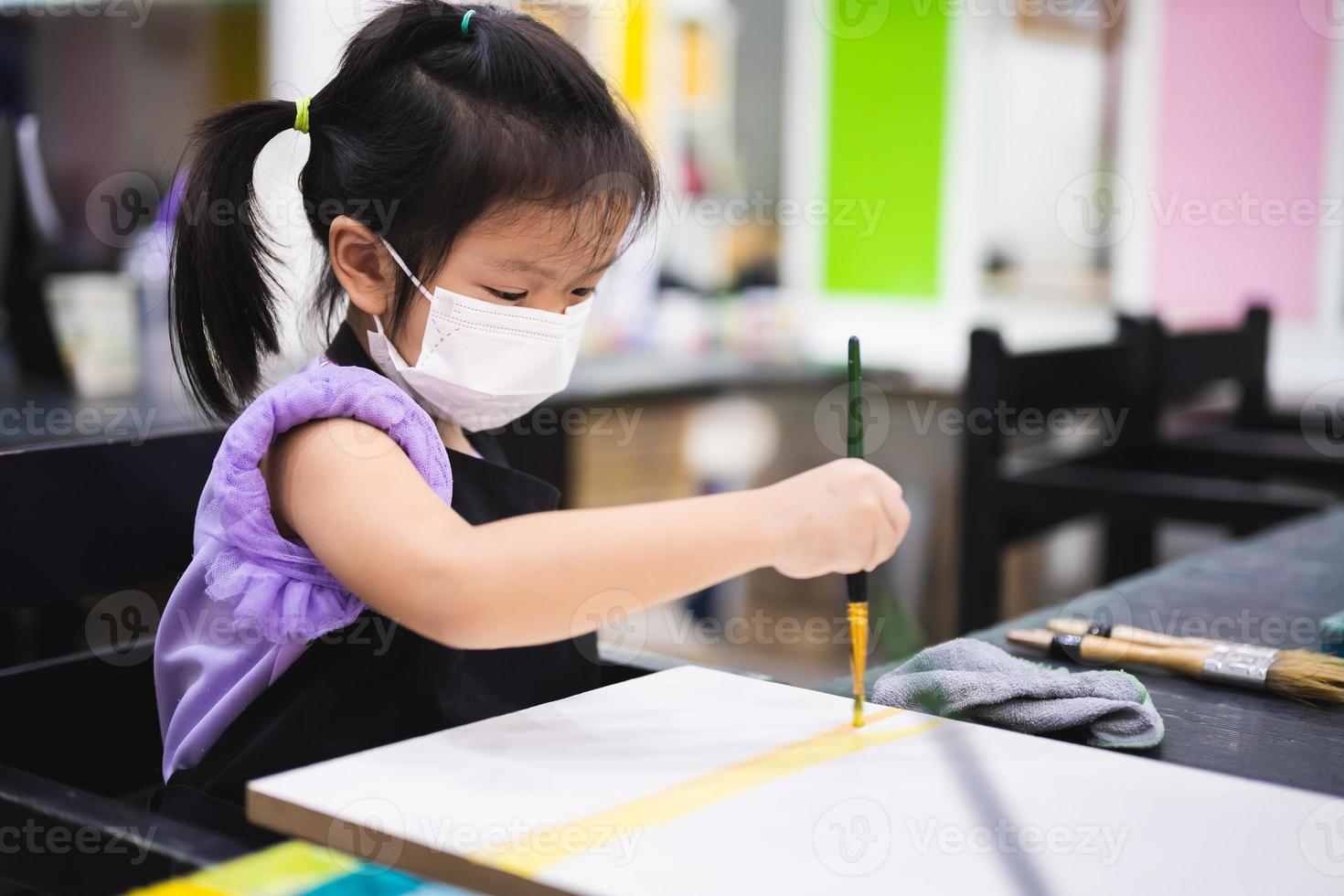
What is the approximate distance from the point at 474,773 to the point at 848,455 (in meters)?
0.28

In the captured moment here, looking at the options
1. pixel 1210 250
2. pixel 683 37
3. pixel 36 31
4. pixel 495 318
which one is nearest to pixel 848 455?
pixel 495 318

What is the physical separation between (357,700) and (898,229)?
11.4 feet

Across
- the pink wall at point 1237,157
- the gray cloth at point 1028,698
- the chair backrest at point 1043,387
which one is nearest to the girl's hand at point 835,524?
the gray cloth at point 1028,698

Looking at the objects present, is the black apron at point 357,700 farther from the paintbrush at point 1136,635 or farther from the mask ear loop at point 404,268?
the paintbrush at point 1136,635

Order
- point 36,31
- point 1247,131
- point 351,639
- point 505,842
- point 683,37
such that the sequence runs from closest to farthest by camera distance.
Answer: point 505,842 < point 351,639 < point 1247,131 < point 683,37 < point 36,31

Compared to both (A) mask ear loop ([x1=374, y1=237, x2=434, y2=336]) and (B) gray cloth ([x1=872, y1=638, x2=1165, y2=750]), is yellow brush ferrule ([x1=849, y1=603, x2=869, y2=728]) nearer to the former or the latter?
(B) gray cloth ([x1=872, y1=638, x2=1165, y2=750])

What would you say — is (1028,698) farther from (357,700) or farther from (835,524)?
(357,700)

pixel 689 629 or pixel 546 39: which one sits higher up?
pixel 546 39

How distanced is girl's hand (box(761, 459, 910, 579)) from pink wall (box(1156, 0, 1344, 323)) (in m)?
3.12

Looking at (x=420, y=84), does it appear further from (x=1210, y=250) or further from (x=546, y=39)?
(x=1210, y=250)

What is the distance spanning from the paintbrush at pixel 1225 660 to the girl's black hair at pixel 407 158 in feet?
1.41

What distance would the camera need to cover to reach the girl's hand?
730 mm

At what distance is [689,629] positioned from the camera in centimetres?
353

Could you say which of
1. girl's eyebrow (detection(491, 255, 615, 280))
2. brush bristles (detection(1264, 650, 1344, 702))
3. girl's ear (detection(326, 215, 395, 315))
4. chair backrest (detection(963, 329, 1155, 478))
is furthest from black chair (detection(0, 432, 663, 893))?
chair backrest (detection(963, 329, 1155, 478))
